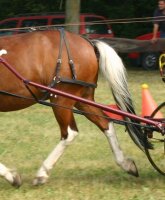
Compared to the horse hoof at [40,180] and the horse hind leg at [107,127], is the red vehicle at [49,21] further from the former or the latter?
the horse hoof at [40,180]

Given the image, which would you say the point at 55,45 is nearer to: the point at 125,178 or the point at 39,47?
the point at 39,47

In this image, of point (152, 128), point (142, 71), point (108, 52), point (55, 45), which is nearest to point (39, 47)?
point (55, 45)

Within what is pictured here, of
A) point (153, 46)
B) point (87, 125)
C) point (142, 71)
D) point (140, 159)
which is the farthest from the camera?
point (142, 71)

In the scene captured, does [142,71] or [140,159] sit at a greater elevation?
[140,159]

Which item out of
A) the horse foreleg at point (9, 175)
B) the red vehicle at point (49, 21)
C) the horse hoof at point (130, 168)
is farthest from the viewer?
the red vehicle at point (49, 21)

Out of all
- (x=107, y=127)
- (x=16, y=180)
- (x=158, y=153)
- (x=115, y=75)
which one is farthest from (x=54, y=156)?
(x=158, y=153)

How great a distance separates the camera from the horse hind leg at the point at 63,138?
572cm

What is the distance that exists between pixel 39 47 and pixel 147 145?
1.48 metres

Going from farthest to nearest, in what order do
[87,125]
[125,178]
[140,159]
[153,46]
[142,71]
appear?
[142,71]
[153,46]
[87,125]
[140,159]
[125,178]

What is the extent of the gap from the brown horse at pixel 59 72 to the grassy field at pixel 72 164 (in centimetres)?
21

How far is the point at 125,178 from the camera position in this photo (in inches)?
236

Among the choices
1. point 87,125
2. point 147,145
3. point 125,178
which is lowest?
point 87,125

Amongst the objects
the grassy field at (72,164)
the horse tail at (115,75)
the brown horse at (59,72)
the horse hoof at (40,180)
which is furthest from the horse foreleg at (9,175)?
the horse tail at (115,75)

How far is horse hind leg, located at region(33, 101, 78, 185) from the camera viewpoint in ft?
18.8
